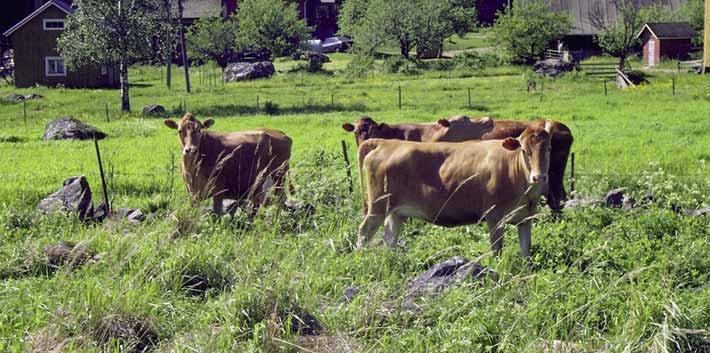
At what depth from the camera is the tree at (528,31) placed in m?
57.7

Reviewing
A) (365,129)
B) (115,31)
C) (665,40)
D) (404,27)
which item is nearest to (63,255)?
(365,129)

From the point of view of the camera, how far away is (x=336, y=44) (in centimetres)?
7612

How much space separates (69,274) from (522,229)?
4.56 m

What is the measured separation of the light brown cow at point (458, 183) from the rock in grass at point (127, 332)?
335 centimetres

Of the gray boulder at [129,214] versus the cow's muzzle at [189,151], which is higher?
the cow's muzzle at [189,151]

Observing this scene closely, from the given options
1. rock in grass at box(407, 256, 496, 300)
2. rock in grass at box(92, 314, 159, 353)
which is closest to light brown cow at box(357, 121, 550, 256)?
rock in grass at box(407, 256, 496, 300)

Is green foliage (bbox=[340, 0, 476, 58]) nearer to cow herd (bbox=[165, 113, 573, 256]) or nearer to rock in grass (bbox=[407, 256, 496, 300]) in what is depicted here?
cow herd (bbox=[165, 113, 573, 256])

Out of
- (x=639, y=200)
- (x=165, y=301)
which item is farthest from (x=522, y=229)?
(x=165, y=301)

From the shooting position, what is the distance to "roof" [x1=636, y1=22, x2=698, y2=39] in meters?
56.7

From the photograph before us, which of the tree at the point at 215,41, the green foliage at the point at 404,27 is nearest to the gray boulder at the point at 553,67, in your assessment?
the green foliage at the point at 404,27

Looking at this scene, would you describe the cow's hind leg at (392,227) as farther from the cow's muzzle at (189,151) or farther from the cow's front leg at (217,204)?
the cow's muzzle at (189,151)

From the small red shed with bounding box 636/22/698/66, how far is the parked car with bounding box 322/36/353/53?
25003 mm

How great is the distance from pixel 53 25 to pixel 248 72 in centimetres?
1089

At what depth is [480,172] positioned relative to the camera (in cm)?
1055
